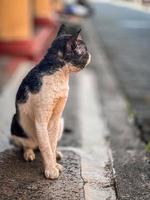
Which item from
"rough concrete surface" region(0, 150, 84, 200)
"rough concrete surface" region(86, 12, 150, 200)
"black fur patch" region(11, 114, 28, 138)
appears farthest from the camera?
"black fur patch" region(11, 114, 28, 138)

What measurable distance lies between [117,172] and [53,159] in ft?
2.25

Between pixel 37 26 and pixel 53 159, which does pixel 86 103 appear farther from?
pixel 37 26

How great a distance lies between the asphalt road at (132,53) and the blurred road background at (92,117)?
2 cm

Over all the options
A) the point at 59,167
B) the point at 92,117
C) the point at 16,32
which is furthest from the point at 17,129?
the point at 16,32

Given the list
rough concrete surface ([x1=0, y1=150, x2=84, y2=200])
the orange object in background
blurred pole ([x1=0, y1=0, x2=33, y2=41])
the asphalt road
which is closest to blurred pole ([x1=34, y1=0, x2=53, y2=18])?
the asphalt road

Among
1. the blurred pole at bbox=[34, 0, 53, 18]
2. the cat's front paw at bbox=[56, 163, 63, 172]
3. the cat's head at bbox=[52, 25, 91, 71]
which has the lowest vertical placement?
the blurred pole at bbox=[34, 0, 53, 18]

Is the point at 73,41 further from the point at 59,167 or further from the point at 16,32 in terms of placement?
the point at 16,32

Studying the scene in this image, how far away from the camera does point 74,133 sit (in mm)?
A: 6496

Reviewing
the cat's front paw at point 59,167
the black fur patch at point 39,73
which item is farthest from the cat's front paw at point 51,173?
the black fur patch at point 39,73

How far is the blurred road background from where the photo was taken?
3.85 meters

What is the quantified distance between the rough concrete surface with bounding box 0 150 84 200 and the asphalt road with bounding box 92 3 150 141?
267 centimetres

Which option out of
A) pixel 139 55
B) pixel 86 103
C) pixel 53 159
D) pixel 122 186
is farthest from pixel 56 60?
pixel 139 55

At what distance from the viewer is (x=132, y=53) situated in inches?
625

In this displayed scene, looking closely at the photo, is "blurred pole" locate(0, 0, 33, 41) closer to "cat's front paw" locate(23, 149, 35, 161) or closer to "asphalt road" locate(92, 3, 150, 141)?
"asphalt road" locate(92, 3, 150, 141)
